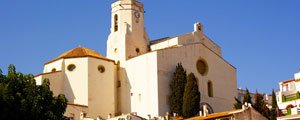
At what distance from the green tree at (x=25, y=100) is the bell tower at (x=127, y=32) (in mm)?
19855

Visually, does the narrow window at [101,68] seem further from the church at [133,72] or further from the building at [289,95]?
the building at [289,95]

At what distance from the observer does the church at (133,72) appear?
52.5m

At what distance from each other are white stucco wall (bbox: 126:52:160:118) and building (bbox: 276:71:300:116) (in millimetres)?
12930

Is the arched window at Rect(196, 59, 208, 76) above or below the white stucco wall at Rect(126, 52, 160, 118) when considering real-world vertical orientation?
above

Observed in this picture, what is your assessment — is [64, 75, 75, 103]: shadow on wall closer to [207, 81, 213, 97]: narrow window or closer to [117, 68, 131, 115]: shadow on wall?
[117, 68, 131, 115]: shadow on wall

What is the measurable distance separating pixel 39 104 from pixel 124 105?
19.1 metres

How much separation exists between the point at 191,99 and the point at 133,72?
7283 millimetres

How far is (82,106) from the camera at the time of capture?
52.3 metres

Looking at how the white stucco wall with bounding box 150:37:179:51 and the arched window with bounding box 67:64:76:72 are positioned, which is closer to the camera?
the arched window with bounding box 67:64:76:72

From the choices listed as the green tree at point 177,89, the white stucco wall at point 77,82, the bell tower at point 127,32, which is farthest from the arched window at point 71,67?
the green tree at point 177,89

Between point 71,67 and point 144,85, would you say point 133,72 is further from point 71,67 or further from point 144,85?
point 71,67

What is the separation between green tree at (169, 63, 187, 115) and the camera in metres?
50.9

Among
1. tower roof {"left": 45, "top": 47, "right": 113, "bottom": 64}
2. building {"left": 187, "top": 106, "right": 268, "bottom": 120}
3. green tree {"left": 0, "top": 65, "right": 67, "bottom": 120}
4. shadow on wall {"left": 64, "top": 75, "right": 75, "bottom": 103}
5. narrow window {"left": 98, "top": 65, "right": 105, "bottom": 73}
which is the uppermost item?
tower roof {"left": 45, "top": 47, "right": 113, "bottom": 64}

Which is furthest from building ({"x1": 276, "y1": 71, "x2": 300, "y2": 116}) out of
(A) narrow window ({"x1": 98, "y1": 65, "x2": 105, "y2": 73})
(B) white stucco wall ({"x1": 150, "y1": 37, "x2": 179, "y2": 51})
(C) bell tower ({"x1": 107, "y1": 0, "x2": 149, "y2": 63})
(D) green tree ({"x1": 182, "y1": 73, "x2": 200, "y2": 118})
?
(A) narrow window ({"x1": 98, "y1": 65, "x2": 105, "y2": 73})
